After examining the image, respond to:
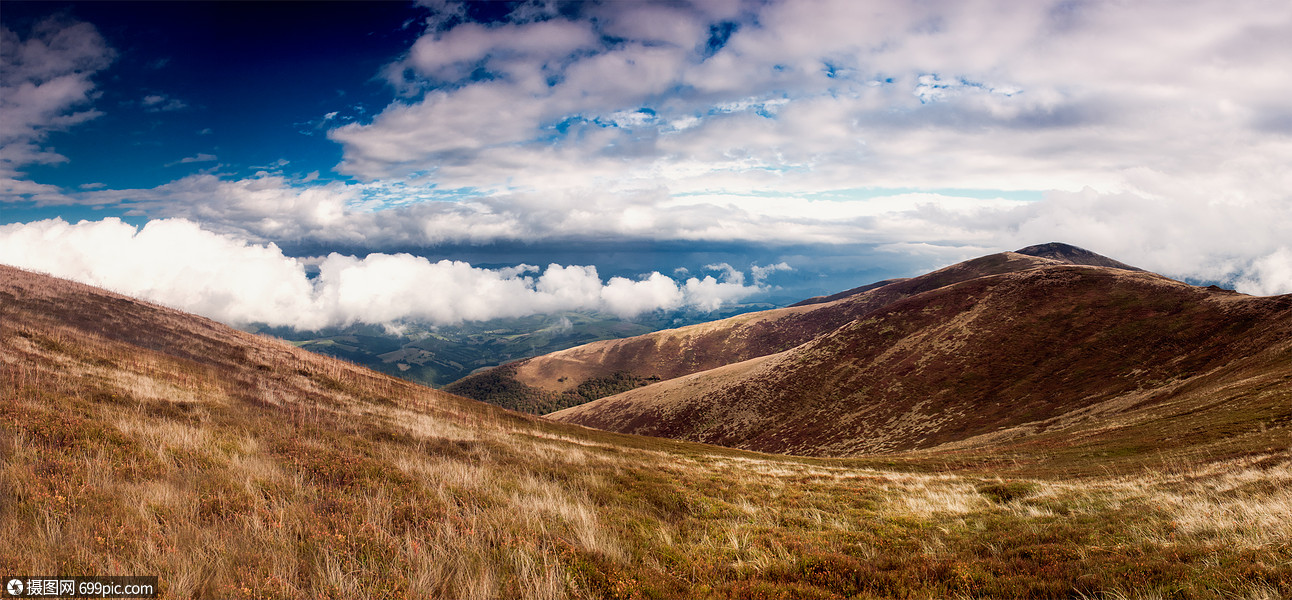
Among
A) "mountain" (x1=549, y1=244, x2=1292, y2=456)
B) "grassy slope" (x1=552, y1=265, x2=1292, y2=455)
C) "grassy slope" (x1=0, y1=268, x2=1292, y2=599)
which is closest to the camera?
"grassy slope" (x1=0, y1=268, x2=1292, y2=599)

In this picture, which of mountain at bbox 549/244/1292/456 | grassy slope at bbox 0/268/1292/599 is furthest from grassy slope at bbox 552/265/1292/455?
grassy slope at bbox 0/268/1292/599

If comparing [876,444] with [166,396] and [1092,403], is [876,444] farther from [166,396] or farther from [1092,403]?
[166,396]

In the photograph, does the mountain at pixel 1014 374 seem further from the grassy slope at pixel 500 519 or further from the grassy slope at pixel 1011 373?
the grassy slope at pixel 500 519

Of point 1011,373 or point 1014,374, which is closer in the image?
point 1014,374

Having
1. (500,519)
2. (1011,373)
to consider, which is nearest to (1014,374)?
(1011,373)

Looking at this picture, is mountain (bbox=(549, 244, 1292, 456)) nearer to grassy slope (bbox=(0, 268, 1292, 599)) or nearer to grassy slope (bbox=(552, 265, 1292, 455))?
grassy slope (bbox=(552, 265, 1292, 455))

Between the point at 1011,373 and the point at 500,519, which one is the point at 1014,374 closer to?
the point at 1011,373

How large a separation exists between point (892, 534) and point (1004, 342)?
96.7 m

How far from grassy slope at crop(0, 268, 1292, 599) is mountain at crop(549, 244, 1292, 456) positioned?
73.9 ft

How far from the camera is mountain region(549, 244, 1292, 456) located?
39188 millimetres

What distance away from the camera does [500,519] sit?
308 inches

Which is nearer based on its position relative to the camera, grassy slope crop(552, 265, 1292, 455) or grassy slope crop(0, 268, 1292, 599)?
grassy slope crop(0, 268, 1292, 599)

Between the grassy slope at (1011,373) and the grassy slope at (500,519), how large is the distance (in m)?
22.2

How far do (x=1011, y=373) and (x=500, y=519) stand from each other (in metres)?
93.2
